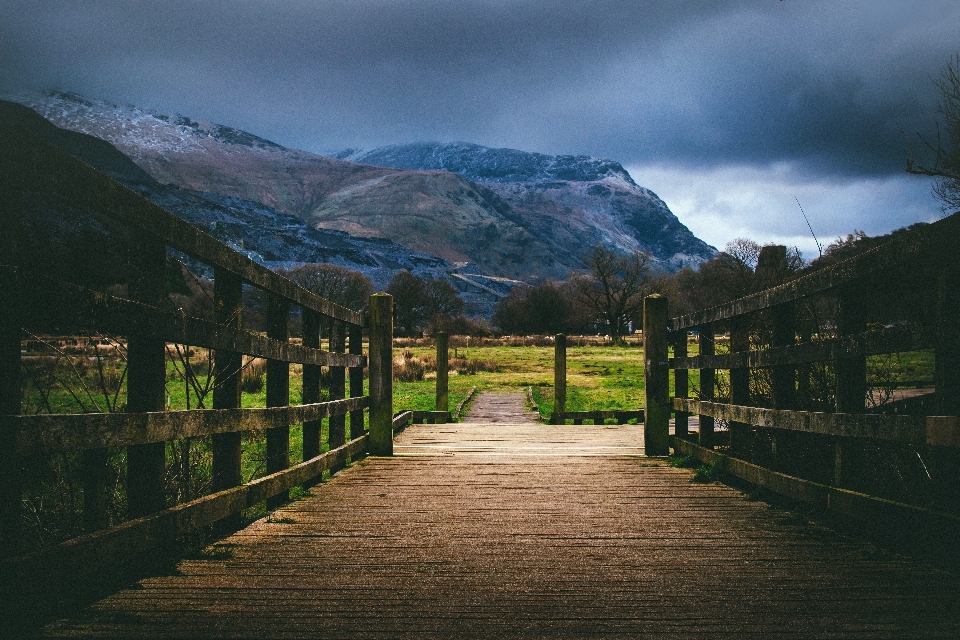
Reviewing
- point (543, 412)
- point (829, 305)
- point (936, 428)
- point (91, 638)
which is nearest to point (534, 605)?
point (91, 638)

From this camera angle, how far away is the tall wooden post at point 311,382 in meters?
4.96

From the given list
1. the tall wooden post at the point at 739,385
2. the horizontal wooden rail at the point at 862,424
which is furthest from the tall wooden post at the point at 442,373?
the horizontal wooden rail at the point at 862,424

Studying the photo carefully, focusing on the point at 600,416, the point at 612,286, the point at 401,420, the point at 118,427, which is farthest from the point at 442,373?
the point at 612,286

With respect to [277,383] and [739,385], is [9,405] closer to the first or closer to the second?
[277,383]

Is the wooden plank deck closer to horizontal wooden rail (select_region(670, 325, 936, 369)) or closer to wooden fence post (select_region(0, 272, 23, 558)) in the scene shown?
wooden fence post (select_region(0, 272, 23, 558))

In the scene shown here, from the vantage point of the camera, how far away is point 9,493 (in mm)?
2033

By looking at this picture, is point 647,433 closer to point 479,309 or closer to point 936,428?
point 936,428

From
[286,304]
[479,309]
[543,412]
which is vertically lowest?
[543,412]

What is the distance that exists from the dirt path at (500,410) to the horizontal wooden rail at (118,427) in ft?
30.6

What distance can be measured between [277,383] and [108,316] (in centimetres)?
186

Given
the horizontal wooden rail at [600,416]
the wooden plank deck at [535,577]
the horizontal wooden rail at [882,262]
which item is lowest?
the horizontal wooden rail at [600,416]

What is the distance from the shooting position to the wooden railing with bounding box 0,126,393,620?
207cm

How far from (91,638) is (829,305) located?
4.71 m

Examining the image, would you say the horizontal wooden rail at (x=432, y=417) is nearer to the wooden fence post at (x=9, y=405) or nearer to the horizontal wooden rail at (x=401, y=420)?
the horizontal wooden rail at (x=401, y=420)
